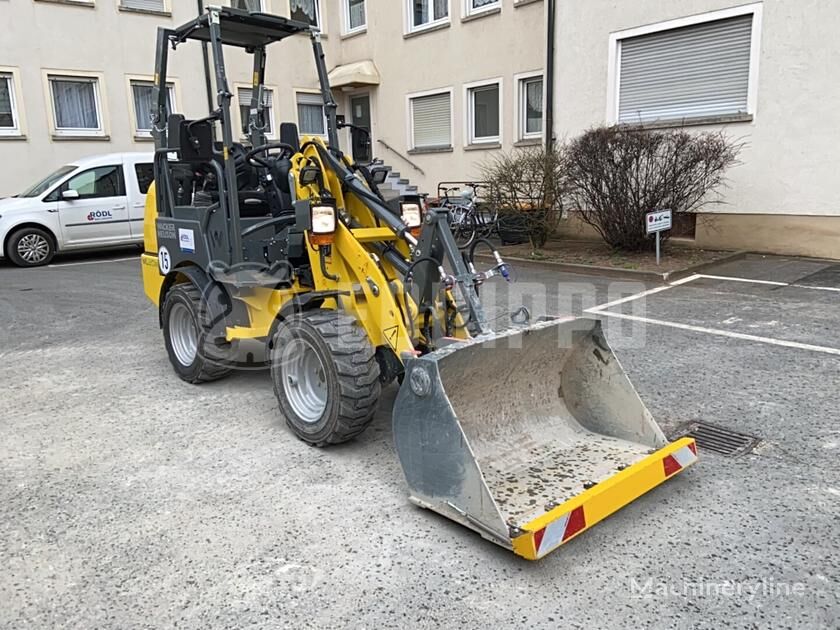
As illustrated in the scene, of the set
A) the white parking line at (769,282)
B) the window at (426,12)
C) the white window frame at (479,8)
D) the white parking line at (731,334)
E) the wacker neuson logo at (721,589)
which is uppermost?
the window at (426,12)

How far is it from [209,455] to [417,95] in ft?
46.7

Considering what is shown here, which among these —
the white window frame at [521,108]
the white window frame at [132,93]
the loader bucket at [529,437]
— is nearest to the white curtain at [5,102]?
the white window frame at [132,93]

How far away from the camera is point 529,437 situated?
373 centimetres

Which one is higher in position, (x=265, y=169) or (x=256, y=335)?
(x=265, y=169)

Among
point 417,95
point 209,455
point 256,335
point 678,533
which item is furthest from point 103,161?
point 678,533

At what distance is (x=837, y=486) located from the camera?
11.5ft

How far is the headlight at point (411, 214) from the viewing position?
455 cm

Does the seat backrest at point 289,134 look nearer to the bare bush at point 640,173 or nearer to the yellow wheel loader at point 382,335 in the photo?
the yellow wheel loader at point 382,335

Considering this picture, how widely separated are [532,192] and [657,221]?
262 centimetres

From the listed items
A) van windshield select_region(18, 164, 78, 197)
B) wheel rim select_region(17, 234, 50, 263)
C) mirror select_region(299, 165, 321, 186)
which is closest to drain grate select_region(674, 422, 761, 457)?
mirror select_region(299, 165, 321, 186)

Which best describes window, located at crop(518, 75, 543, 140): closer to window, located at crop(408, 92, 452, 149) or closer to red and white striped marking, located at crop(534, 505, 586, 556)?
window, located at crop(408, 92, 452, 149)

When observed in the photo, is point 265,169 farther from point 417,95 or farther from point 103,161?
point 417,95

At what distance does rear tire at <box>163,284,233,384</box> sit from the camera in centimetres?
516

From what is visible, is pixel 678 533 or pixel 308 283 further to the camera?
pixel 308 283
